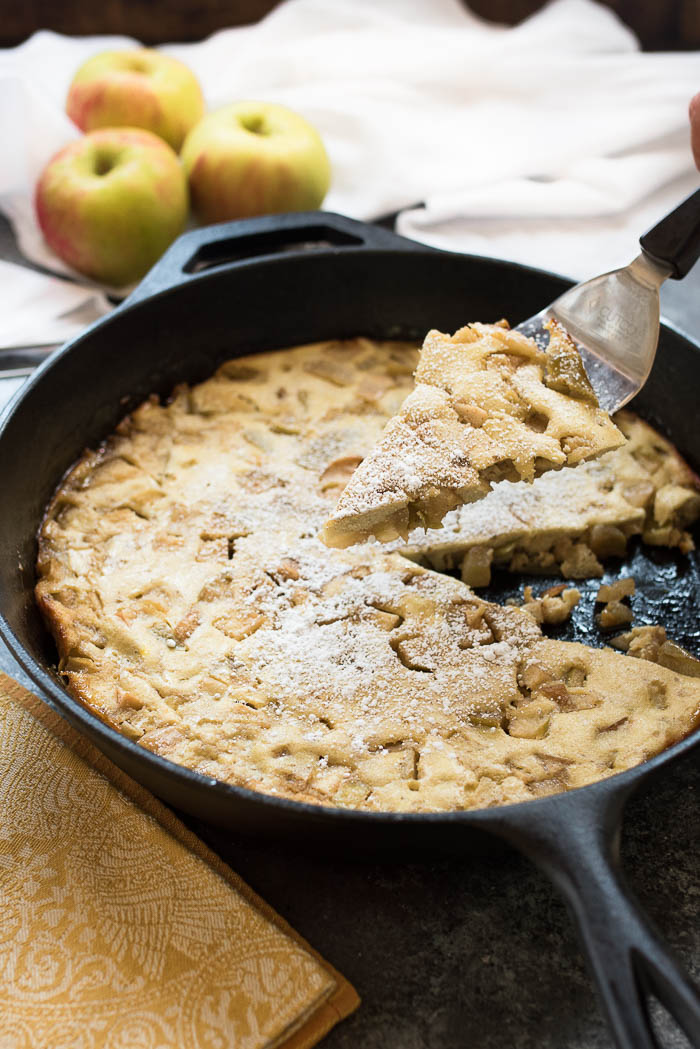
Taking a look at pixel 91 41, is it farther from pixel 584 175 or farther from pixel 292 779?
pixel 292 779

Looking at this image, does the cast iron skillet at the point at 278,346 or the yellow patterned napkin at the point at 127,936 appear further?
the yellow patterned napkin at the point at 127,936

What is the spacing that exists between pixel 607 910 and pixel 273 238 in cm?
182

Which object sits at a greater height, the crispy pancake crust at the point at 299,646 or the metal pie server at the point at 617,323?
the metal pie server at the point at 617,323

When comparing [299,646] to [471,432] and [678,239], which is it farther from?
[678,239]

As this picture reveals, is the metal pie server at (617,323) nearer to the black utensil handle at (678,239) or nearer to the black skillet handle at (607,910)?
the black utensil handle at (678,239)

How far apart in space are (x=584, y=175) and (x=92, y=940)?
2.67 metres

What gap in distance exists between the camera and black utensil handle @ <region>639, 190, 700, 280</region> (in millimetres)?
1756

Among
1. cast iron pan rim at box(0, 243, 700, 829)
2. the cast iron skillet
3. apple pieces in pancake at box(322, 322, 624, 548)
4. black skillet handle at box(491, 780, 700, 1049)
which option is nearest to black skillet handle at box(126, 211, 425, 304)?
the cast iron skillet

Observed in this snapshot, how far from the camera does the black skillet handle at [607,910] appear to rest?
111 centimetres

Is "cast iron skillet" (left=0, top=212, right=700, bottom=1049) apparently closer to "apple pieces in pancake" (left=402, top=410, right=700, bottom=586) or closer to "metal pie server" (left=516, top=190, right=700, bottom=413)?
"apple pieces in pancake" (left=402, top=410, right=700, bottom=586)

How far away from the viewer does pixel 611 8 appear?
3.80 m

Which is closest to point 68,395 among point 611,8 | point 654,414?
point 654,414

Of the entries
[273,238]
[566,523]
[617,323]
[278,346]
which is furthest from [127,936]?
[273,238]

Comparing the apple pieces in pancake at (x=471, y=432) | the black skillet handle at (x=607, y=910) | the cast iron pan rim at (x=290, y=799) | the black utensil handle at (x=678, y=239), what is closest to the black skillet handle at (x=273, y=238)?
the apple pieces in pancake at (x=471, y=432)
